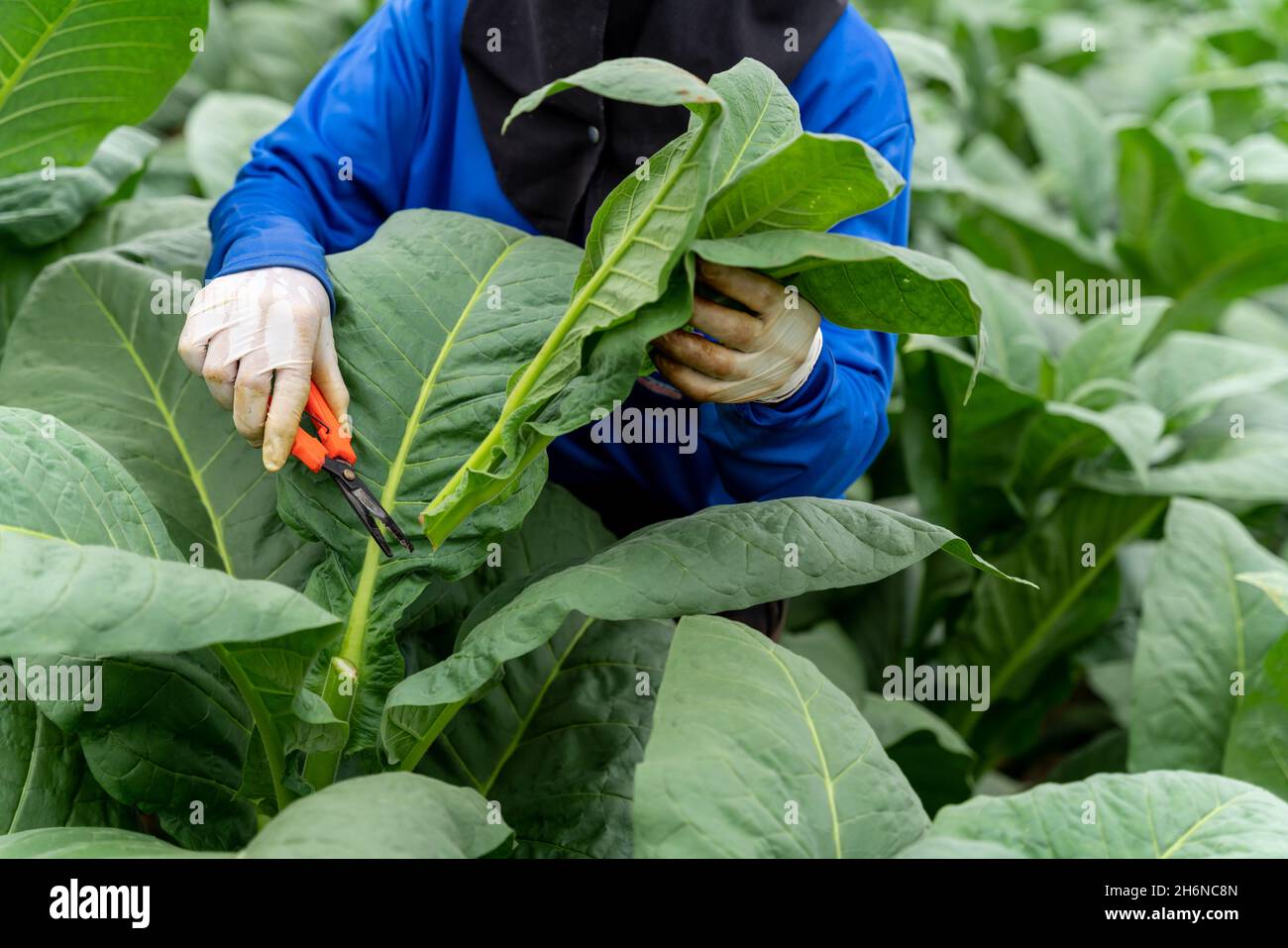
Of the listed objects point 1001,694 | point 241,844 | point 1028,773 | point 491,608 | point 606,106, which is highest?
point 606,106

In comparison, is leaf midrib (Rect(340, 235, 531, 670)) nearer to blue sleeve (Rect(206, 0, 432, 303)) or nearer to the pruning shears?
the pruning shears

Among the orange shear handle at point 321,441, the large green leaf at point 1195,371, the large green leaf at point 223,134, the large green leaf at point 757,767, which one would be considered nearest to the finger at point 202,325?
the orange shear handle at point 321,441

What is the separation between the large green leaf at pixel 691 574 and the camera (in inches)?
42.3

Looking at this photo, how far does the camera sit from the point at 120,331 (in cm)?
152

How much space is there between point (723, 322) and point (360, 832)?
1.76ft

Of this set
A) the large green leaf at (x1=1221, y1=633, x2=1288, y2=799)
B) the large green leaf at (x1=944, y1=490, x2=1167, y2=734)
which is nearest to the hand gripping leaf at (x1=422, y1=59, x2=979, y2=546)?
the large green leaf at (x1=1221, y1=633, x2=1288, y2=799)

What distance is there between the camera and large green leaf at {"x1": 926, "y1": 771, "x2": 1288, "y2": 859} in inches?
43.6

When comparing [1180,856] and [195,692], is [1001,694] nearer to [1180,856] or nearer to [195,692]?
[1180,856]

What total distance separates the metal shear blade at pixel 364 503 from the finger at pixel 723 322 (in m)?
0.35

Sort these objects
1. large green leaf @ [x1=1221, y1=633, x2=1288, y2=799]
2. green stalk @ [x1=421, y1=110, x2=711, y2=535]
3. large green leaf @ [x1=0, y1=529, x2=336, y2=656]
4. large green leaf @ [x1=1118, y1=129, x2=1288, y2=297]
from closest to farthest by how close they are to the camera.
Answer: large green leaf @ [x1=0, y1=529, x2=336, y2=656] → green stalk @ [x1=421, y1=110, x2=711, y2=535] → large green leaf @ [x1=1221, y1=633, x2=1288, y2=799] → large green leaf @ [x1=1118, y1=129, x2=1288, y2=297]

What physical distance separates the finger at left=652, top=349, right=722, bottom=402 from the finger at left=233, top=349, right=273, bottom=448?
0.38m

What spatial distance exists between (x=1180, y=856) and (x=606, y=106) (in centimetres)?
103

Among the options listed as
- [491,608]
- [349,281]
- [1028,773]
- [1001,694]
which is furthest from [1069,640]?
[349,281]

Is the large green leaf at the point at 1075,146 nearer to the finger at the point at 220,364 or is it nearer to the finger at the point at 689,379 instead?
the finger at the point at 689,379
